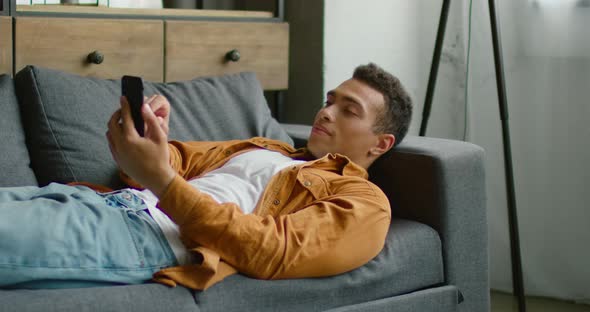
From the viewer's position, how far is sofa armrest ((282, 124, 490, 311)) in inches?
83.2

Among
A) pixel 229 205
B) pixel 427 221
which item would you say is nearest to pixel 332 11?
pixel 427 221

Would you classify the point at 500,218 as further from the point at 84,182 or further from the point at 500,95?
the point at 84,182

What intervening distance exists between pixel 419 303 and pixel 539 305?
1018mm

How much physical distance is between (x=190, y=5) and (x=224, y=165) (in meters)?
1.21

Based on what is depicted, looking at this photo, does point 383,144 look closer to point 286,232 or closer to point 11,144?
point 286,232

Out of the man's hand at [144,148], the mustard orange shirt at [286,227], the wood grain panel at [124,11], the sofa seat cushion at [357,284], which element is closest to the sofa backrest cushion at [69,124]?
the mustard orange shirt at [286,227]

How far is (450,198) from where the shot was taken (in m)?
2.12

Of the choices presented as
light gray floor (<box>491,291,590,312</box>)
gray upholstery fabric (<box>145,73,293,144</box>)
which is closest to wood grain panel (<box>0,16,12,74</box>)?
gray upholstery fabric (<box>145,73,293,144</box>)

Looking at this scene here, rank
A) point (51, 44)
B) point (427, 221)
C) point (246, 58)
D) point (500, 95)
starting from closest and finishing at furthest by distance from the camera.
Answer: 1. point (427, 221)
2. point (51, 44)
3. point (500, 95)
4. point (246, 58)

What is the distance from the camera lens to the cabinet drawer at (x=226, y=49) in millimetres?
2680

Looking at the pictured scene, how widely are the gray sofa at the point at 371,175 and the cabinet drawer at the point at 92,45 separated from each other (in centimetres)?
23

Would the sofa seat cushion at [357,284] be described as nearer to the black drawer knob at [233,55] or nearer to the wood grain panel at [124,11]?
the black drawer knob at [233,55]

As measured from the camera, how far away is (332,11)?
3064 mm

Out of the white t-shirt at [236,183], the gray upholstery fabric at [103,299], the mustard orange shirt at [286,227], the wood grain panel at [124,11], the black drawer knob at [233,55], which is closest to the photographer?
the gray upholstery fabric at [103,299]
